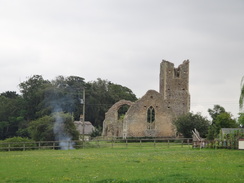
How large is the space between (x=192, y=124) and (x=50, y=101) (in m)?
32.5

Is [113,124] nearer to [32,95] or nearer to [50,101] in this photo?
[50,101]

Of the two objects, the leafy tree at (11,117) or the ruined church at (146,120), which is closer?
the ruined church at (146,120)

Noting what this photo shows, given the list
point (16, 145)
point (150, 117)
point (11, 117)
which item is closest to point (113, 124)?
point (150, 117)

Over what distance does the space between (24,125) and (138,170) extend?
59.5m

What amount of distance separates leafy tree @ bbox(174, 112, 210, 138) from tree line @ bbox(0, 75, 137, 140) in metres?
21.4

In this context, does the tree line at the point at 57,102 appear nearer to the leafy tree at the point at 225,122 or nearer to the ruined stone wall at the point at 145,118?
the leafy tree at the point at 225,122

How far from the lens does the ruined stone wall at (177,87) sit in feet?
199

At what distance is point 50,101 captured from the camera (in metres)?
71.9

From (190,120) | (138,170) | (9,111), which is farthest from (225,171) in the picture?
(9,111)

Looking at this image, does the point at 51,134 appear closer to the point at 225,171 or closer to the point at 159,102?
the point at 159,102

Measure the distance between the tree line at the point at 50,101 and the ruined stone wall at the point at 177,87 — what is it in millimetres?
12763

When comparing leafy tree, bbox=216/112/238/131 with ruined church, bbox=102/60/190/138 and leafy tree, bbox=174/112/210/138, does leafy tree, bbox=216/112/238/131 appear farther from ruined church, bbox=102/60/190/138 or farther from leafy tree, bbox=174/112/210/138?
leafy tree, bbox=174/112/210/138

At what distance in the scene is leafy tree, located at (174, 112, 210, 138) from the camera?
46.5m

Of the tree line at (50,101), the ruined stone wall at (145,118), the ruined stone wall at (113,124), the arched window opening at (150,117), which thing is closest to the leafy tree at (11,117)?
the tree line at (50,101)
